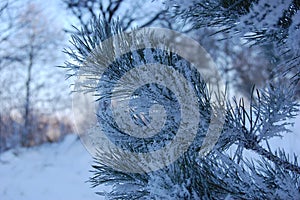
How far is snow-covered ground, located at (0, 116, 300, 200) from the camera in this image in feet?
9.58

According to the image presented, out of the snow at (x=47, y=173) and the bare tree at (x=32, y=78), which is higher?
the bare tree at (x=32, y=78)

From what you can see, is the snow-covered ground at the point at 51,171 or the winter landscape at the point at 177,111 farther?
the snow-covered ground at the point at 51,171

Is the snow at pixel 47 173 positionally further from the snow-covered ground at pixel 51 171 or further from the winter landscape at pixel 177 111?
the winter landscape at pixel 177 111

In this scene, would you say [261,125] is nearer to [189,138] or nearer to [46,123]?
[189,138]

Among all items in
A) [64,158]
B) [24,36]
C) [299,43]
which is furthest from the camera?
[24,36]

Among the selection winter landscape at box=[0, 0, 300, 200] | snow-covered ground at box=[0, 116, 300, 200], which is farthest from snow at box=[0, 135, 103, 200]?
winter landscape at box=[0, 0, 300, 200]

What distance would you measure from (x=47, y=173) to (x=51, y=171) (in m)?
0.11

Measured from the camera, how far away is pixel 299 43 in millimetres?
481

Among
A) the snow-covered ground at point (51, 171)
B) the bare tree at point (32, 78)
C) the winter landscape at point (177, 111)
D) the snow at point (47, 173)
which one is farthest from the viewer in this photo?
the bare tree at point (32, 78)

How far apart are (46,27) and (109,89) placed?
6942 millimetres

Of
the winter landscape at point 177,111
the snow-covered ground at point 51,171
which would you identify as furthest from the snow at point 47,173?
the winter landscape at point 177,111

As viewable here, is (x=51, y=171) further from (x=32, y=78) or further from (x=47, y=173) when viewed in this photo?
(x=32, y=78)

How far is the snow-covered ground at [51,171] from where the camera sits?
2.92 meters

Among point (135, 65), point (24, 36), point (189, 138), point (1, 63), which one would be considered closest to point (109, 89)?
point (135, 65)
